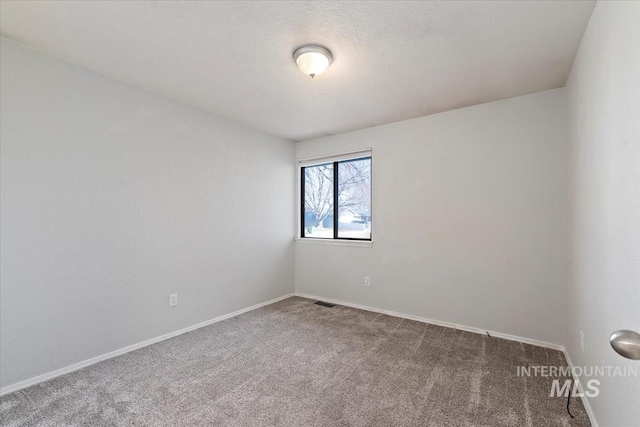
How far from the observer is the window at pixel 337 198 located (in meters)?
4.08

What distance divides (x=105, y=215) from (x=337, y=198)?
2791mm


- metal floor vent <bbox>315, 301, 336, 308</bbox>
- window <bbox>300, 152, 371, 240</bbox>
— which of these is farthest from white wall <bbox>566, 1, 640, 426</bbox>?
metal floor vent <bbox>315, 301, 336, 308</bbox>

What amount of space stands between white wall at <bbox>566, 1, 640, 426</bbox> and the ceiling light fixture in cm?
156

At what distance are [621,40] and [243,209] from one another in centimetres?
350

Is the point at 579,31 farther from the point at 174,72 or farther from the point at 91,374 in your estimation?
the point at 91,374

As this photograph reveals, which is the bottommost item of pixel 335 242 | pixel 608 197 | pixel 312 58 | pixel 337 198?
pixel 335 242

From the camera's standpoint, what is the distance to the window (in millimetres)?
4078

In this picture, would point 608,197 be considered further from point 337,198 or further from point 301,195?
point 301,195

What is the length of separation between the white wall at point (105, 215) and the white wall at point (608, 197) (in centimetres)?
332

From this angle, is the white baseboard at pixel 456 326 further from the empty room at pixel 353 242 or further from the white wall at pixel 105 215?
the white wall at pixel 105 215

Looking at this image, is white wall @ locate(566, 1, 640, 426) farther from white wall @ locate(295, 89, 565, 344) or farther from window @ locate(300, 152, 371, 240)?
window @ locate(300, 152, 371, 240)

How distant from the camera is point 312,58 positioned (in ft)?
6.97

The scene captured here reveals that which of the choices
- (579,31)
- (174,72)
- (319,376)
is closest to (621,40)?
(579,31)

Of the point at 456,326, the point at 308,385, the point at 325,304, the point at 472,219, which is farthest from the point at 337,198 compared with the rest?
the point at 308,385
